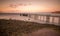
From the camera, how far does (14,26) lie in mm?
1220

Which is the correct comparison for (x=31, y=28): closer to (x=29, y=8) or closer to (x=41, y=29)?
(x=41, y=29)

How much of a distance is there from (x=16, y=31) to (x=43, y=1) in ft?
1.68

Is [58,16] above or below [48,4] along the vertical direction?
below

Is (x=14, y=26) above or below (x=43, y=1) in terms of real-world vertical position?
below

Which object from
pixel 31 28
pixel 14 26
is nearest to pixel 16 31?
pixel 14 26

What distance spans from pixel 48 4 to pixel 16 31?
0.53 metres

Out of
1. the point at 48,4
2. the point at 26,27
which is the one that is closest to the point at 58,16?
the point at 48,4

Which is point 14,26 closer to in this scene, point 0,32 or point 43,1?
point 0,32

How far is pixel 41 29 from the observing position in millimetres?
1201

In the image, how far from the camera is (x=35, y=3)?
3.96 feet

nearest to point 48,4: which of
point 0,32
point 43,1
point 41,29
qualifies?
point 43,1

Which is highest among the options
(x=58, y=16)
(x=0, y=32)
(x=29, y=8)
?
(x=29, y=8)

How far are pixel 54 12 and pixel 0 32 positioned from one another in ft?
2.38

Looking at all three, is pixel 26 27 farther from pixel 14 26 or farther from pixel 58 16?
pixel 58 16
